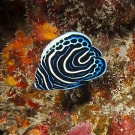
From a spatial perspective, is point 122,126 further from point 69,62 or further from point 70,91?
point 69,62

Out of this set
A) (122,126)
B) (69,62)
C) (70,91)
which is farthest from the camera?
(70,91)

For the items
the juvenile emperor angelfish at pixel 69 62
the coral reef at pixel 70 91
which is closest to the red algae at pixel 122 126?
the coral reef at pixel 70 91

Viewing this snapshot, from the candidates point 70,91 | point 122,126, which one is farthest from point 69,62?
point 70,91

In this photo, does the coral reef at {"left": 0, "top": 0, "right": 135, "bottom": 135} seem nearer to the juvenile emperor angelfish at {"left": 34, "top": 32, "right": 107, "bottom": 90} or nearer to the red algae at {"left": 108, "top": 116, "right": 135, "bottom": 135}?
the red algae at {"left": 108, "top": 116, "right": 135, "bottom": 135}

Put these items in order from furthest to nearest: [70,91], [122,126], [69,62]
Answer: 1. [70,91]
2. [122,126]
3. [69,62]

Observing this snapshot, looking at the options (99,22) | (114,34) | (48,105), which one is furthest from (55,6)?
(48,105)
